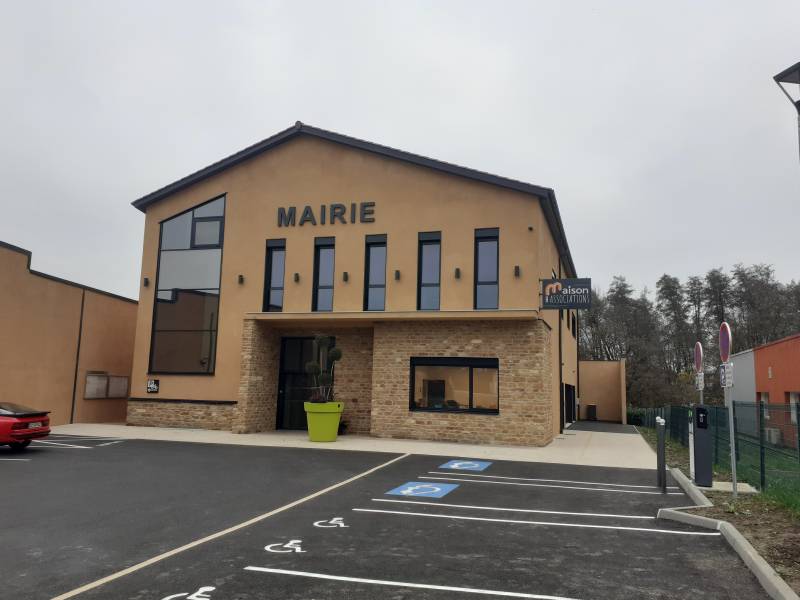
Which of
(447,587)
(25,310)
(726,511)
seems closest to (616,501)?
(726,511)

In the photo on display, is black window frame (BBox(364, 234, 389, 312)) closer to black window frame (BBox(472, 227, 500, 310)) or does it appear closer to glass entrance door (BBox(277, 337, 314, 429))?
black window frame (BBox(472, 227, 500, 310))

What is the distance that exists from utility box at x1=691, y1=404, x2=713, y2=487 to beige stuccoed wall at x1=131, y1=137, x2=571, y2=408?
22.7ft

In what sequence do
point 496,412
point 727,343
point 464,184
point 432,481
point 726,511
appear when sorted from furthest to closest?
point 464,184 < point 496,412 < point 432,481 < point 727,343 < point 726,511

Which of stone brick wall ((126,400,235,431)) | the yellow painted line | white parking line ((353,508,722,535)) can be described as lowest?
the yellow painted line

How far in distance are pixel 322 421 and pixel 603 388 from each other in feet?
75.5

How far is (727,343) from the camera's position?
28.1ft

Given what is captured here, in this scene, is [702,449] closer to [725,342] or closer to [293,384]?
[725,342]

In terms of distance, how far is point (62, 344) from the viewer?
19.7 metres

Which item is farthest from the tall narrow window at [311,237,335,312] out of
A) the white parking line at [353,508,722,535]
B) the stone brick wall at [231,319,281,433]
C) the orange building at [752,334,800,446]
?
the orange building at [752,334,800,446]

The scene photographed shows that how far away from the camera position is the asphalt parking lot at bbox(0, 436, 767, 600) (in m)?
4.77

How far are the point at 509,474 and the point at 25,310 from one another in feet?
53.2

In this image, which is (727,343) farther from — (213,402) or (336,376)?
(213,402)

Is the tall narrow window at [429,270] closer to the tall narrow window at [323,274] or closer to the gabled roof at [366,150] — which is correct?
the gabled roof at [366,150]

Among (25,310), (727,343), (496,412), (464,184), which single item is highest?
(464,184)
